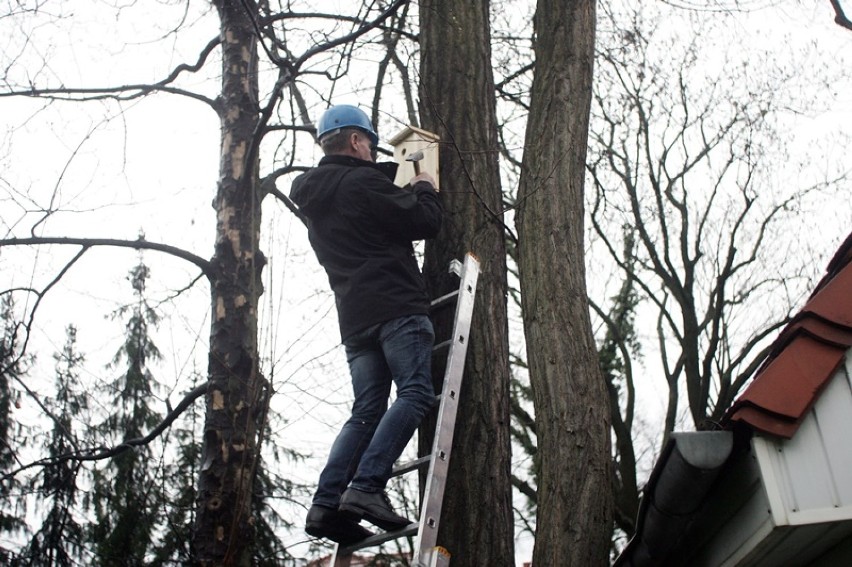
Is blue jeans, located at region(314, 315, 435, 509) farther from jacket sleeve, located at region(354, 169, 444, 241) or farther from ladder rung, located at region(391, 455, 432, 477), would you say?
jacket sleeve, located at region(354, 169, 444, 241)

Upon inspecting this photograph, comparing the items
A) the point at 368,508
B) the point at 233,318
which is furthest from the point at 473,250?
the point at 233,318

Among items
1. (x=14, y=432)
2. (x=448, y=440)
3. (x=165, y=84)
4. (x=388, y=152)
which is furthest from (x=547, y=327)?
(x=14, y=432)

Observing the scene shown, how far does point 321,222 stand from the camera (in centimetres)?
401

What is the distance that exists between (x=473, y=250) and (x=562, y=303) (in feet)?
1.54

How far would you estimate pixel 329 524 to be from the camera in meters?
3.47

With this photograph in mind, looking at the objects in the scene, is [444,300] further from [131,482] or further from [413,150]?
[131,482]

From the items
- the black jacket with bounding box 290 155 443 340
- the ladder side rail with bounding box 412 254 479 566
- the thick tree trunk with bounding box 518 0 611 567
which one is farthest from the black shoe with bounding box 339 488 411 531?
the black jacket with bounding box 290 155 443 340

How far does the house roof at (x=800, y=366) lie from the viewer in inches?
102

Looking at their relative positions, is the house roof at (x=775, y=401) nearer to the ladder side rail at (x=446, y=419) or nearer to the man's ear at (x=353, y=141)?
the ladder side rail at (x=446, y=419)

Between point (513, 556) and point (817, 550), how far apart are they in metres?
1.09

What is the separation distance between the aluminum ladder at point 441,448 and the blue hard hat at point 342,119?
0.79 meters

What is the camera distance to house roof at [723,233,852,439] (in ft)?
8.47

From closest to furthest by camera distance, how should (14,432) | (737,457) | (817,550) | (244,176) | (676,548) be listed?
(737,457), (817,550), (676,548), (244,176), (14,432)

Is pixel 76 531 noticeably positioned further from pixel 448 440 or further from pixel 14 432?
pixel 448 440
